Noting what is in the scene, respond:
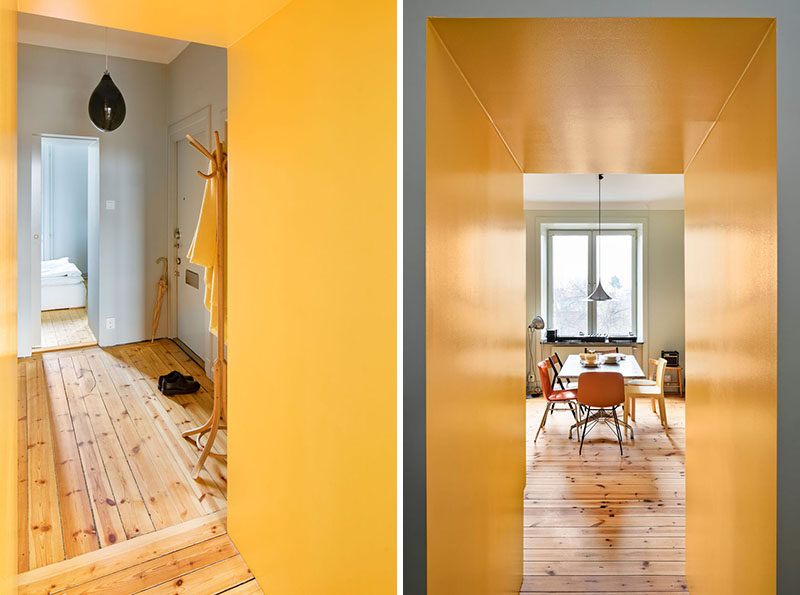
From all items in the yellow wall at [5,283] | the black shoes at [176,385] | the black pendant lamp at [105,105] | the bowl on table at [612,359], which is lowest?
the bowl on table at [612,359]

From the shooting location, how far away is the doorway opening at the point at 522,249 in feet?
4.33

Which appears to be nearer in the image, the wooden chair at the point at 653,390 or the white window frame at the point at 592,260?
the wooden chair at the point at 653,390

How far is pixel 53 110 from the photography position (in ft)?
17.8

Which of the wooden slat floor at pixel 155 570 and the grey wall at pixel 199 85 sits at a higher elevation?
the grey wall at pixel 199 85

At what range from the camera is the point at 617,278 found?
9.75 m

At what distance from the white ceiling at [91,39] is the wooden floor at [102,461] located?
10.0ft

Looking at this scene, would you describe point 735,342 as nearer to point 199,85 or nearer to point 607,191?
point 199,85

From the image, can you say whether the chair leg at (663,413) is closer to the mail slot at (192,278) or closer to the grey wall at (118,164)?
the mail slot at (192,278)

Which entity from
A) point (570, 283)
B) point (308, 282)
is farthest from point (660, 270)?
point (308, 282)

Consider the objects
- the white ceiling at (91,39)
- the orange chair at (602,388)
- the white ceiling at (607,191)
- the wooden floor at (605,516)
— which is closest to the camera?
the wooden floor at (605,516)

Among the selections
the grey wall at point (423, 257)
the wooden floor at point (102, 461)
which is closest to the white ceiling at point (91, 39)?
the wooden floor at point (102, 461)

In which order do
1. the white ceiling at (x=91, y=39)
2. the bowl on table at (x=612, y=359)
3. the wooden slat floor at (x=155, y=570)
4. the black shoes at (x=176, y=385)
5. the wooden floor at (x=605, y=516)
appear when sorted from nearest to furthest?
the wooden slat floor at (x=155, y=570) < the wooden floor at (x=605, y=516) < the black shoes at (x=176, y=385) < the white ceiling at (x=91, y=39) < the bowl on table at (x=612, y=359)

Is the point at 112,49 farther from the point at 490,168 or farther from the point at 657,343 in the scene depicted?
the point at 657,343

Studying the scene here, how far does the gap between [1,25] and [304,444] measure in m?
1.57
